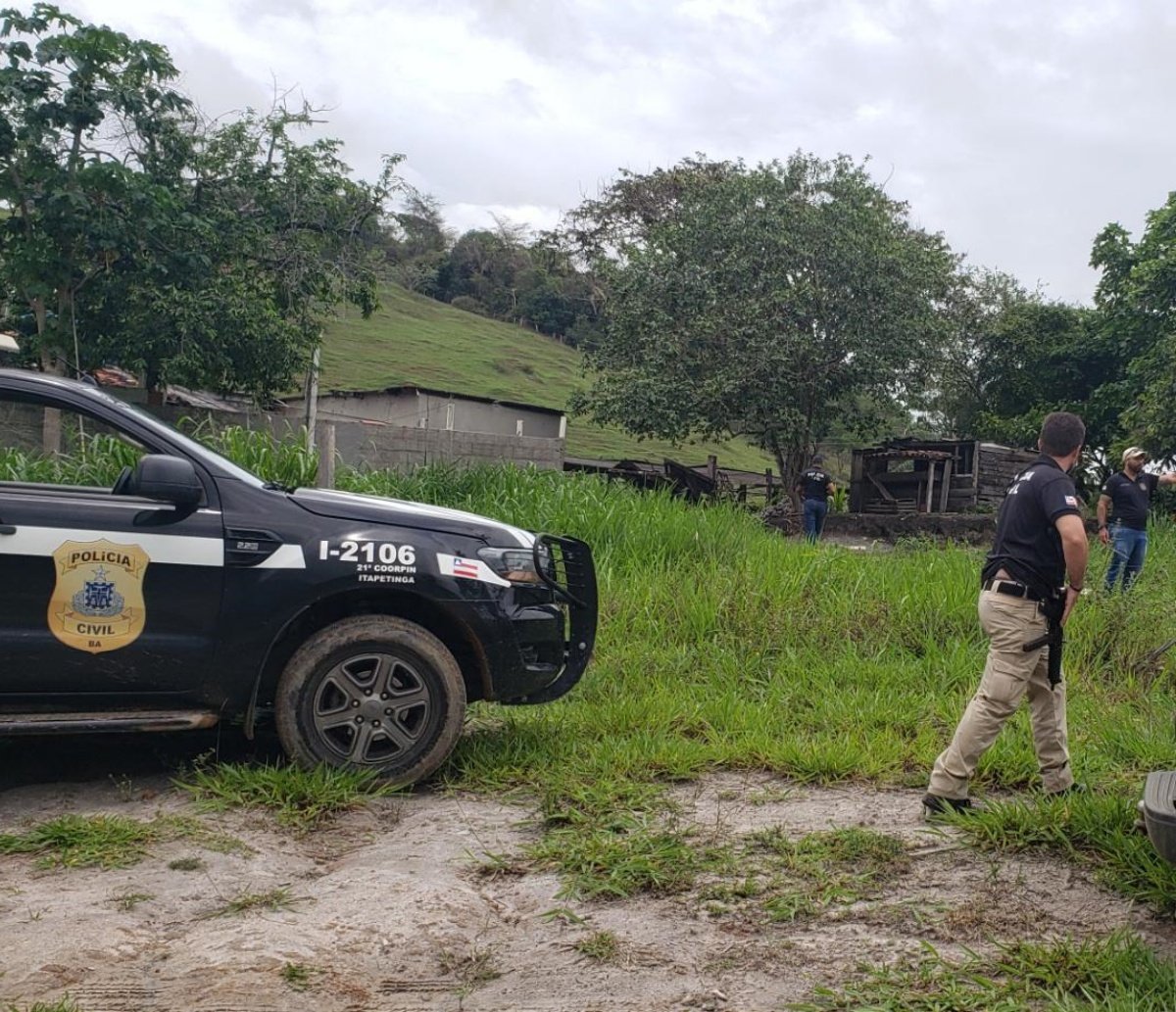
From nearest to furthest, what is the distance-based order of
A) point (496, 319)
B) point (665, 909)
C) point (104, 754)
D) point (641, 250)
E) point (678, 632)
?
point (665, 909)
point (104, 754)
point (678, 632)
point (641, 250)
point (496, 319)

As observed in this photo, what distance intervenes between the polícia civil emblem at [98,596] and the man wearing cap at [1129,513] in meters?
8.75

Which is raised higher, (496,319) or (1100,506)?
(496,319)

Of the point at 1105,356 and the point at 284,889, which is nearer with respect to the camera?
the point at 284,889

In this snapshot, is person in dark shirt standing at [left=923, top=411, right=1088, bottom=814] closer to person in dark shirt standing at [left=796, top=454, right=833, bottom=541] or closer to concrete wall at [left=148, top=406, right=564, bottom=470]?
concrete wall at [left=148, top=406, right=564, bottom=470]

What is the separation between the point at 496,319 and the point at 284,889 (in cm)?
7223

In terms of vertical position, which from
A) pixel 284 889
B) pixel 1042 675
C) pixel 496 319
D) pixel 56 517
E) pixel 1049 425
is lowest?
pixel 284 889

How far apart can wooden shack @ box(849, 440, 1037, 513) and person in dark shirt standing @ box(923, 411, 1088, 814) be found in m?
19.5

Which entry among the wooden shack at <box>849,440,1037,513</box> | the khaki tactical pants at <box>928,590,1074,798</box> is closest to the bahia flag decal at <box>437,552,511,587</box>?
the khaki tactical pants at <box>928,590,1074,798</box>

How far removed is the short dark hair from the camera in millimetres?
4711

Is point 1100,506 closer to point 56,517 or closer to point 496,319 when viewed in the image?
point 56,517

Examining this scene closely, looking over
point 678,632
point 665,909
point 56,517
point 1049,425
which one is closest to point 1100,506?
point 678,632

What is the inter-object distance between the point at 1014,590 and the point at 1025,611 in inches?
3.7

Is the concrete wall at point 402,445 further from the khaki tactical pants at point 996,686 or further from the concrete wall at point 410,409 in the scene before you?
the concrete wall at point 410,409

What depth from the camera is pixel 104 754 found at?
5.27 metres
